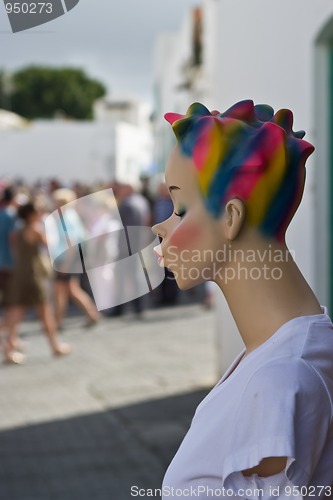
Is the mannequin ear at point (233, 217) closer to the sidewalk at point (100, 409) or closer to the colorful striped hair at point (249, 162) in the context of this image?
the colorful striped hair at point (249, 162)

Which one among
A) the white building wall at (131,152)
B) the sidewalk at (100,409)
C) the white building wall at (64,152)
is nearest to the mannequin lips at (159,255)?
the sidewalk at (100,409)

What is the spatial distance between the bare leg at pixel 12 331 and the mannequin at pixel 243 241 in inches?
305

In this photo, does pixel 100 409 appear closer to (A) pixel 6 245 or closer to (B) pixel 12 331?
(B) pixel 12 331

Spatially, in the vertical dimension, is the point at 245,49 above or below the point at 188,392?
above

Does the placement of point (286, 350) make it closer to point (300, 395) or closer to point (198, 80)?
point (300, 395)

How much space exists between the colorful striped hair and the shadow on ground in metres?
3.06

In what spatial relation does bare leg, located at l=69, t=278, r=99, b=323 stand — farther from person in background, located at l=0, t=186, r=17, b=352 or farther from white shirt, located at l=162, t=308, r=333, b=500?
white shirt, located at l=162, t=308, r=333, b=500

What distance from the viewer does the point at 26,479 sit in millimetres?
5156

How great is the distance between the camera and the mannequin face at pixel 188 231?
1502 mm

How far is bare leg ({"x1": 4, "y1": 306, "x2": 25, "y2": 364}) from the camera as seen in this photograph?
910 centimetres

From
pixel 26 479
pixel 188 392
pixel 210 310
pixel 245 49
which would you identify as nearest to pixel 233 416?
pixel 26 479

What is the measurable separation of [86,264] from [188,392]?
586 centimetres

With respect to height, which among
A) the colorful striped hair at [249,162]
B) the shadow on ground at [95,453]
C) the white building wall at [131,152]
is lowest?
the white building wall at [131,152]

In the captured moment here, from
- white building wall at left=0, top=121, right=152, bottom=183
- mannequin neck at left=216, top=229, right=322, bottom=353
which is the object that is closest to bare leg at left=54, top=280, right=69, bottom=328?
mannequin neck at left=216, top=229, right=322, bottom=353
